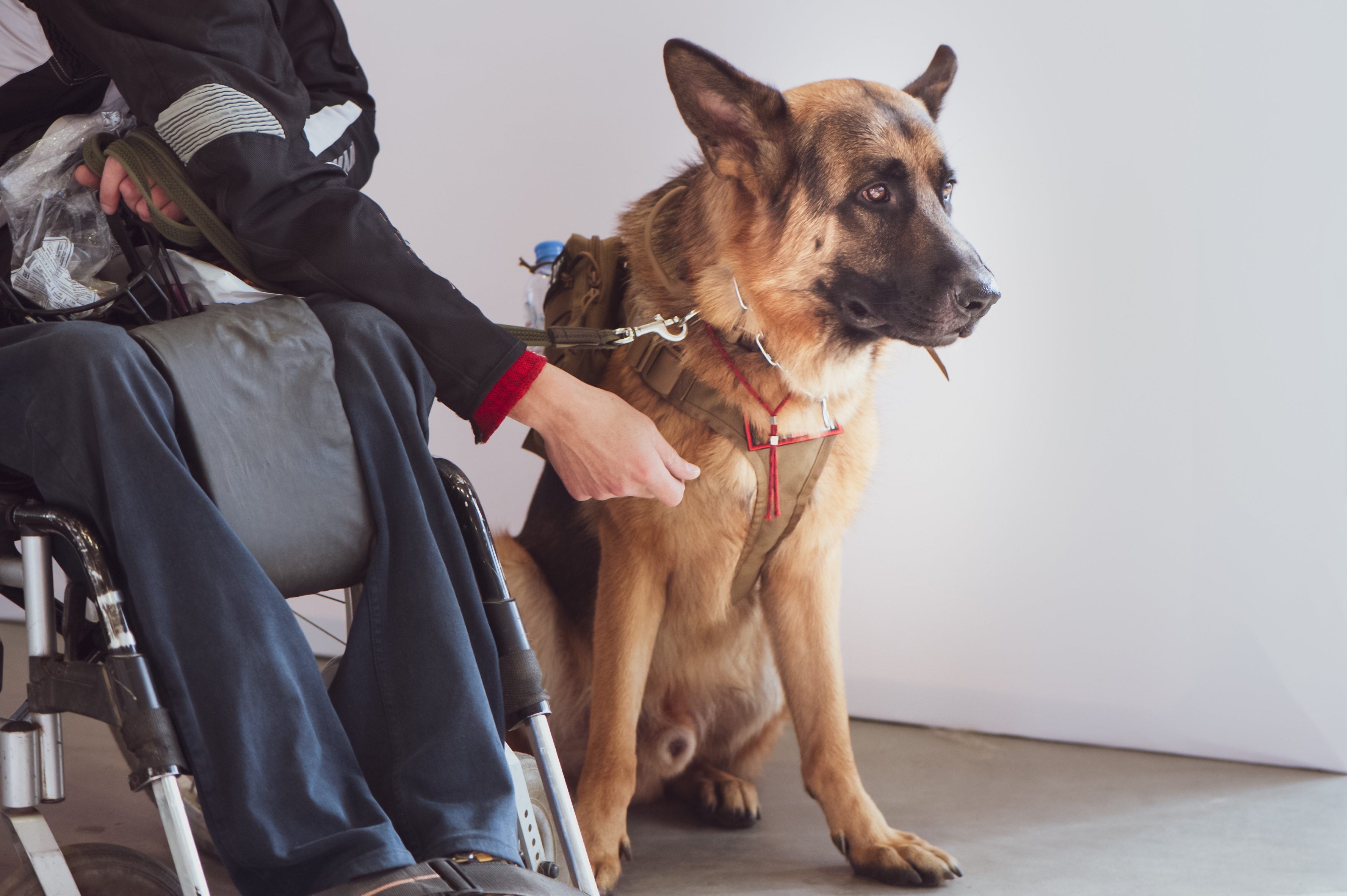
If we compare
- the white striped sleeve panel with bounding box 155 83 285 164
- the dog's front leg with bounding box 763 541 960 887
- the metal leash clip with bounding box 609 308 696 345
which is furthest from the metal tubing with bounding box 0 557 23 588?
the dog's front leg with bounding box 763 541 960 887

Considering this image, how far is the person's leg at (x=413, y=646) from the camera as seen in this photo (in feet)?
3.24

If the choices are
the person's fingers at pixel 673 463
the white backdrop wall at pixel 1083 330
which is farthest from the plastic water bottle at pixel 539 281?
the person's fingers at pixel 673 463

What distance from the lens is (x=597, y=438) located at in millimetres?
1301

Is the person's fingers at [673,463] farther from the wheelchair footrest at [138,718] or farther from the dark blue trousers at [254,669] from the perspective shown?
the wheelchair footrest at [138,718]

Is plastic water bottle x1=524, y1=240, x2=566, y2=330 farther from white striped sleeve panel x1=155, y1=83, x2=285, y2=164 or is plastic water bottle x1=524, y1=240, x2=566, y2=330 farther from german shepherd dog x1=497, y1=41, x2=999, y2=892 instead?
white striped sleeve panel x1=155, y1=83, x2=285, y2=164

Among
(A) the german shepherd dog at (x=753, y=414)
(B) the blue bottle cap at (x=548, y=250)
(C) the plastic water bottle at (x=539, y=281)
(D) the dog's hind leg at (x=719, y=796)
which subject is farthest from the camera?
(B) the blue bottle cap at (x=548, y=250)

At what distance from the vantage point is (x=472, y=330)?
123 centimetres

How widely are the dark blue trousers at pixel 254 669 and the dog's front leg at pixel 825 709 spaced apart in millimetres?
889

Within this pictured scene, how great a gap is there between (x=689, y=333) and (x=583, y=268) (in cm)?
26

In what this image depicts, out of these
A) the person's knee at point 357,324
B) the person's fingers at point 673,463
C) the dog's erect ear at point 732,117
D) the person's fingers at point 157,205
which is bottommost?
the person's fingers at point 673,463

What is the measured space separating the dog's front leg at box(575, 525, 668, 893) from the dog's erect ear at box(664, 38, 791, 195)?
26.0 inches

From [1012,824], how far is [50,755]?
1.74 metres

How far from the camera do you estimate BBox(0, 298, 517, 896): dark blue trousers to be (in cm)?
88

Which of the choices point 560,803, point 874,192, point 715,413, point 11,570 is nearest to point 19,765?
point 11,570
